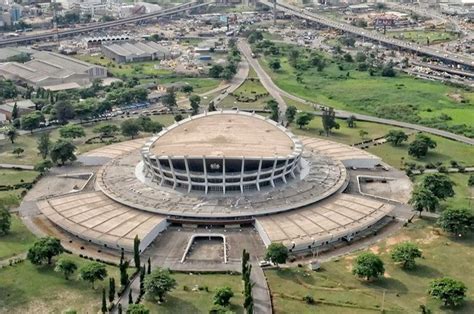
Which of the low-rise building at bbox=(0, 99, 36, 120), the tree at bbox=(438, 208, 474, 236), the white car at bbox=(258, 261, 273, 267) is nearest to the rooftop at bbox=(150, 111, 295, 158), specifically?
the white car at bbox=(258, 261, 273, 267)

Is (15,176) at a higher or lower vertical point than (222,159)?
lower

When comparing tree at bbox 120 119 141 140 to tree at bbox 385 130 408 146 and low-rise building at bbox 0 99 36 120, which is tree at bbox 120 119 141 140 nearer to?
low-rise building at bbox 0 99 36 120

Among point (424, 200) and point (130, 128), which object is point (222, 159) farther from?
point (130, 128)

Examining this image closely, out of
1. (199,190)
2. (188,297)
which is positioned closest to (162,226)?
(199,190)

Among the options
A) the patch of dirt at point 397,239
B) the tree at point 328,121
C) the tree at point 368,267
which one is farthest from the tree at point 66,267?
the tree at point 328,121

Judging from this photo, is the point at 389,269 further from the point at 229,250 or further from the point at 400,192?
the point at 400,192

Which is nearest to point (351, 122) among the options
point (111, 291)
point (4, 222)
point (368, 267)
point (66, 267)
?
point (368, 267)
